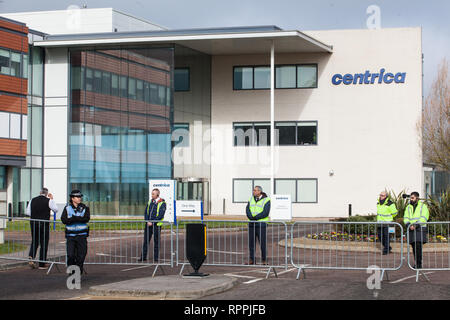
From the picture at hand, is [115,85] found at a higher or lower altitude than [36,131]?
higher

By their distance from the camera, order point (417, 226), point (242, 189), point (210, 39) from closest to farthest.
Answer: point (417, 226)
point (210, 39)
point (242, 189)

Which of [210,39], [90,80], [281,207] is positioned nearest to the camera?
[281,207]

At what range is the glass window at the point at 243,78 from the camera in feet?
151

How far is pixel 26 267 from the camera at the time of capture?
54.7 feet

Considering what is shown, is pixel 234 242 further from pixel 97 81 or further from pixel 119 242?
pixel 97 81

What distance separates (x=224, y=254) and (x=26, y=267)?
4.58m

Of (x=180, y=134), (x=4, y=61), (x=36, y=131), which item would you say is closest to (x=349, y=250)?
(x=180, y=134)

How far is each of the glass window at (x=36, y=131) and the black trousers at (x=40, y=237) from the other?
27.4 metres

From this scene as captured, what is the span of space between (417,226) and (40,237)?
328 inches

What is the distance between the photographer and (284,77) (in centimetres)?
4572
